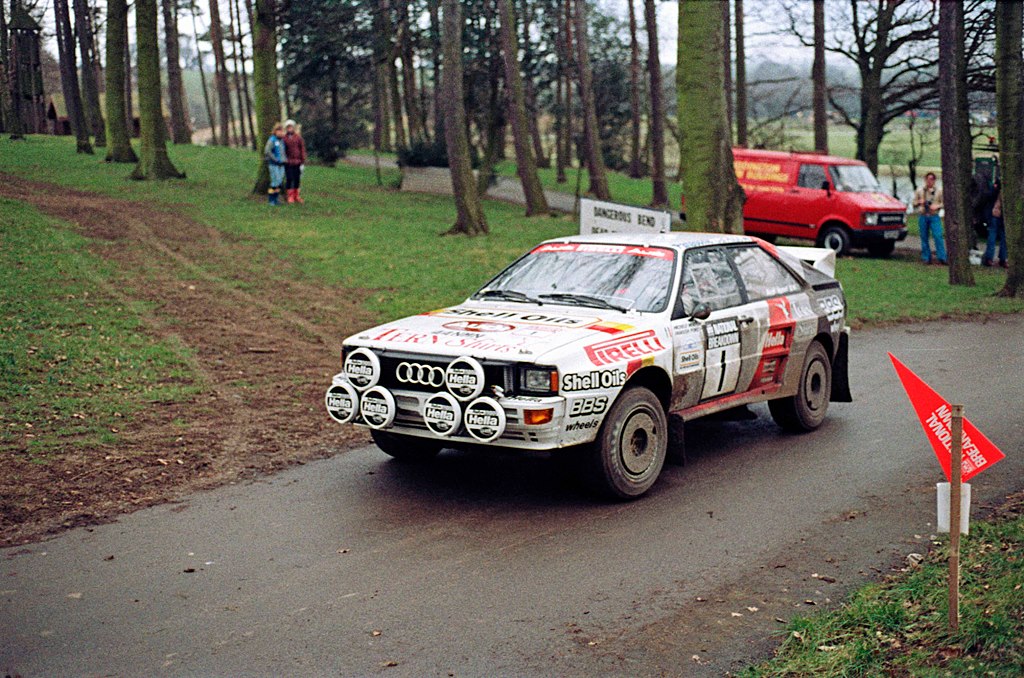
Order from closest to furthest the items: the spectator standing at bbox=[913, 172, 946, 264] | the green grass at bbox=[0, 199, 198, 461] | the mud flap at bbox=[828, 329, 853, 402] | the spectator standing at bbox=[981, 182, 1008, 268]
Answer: the green grass at bbox=[0, 199, 198, 461]
the mud flap at bbox=[828, 329, 853, 402]
the spectator standing at bbox=[913, 172, 946, 264]
the spectator standing at bbox=[981, 182, 1008, 268]

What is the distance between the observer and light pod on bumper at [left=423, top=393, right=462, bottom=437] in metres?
7.02

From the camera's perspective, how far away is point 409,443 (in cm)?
838

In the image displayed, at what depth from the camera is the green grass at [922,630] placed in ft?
15.1

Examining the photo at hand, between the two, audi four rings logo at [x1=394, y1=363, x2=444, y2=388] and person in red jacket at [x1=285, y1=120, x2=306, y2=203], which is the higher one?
person in red jacket at [x1=285, y1=120, x2=306, y2=203]

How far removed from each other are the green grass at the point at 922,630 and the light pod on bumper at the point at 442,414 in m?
2.47

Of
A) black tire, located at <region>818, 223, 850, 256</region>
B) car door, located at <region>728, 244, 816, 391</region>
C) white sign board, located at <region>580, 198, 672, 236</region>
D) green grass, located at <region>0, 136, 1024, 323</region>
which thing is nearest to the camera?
car door, located at <region>728, 244, 816, 391</region>

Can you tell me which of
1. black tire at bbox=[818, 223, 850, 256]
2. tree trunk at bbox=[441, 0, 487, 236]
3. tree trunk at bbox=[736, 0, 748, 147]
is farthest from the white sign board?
tree trunk at bbox=[736, 0, 748, 147]

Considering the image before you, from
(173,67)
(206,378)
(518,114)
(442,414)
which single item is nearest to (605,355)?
(442,414)

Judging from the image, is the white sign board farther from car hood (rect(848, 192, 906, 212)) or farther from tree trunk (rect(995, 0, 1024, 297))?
car hood (rect(848, 192, 906, 212))

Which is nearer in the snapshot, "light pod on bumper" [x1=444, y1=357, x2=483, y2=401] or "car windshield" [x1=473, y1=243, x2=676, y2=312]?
"light pod on bumper" [x1=444, y1=357, x2=483, y2=401]

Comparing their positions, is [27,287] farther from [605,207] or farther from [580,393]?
[580,393]

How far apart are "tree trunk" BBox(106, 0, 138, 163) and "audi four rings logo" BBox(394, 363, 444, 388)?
83.7 ft

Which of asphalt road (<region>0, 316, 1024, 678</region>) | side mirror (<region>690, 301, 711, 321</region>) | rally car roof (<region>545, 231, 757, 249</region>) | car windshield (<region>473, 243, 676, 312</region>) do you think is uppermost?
rally car roof (<region>545, 231, 757, 249</region>)

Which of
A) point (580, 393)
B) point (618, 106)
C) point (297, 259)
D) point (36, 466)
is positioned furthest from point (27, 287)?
point (618, 106)
